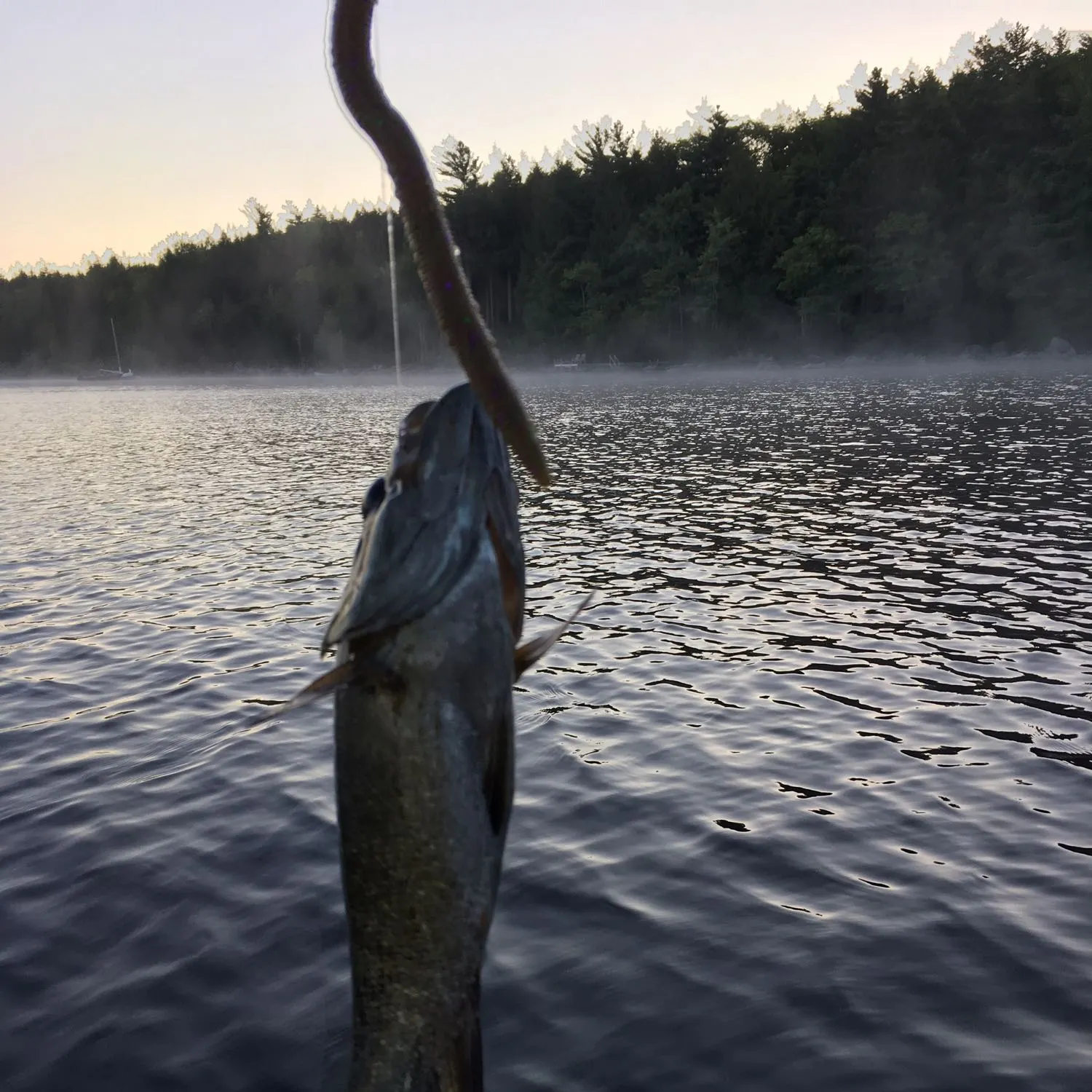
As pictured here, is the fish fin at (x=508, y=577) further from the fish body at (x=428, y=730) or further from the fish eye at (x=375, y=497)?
the fish eye at (x=375, y=497)

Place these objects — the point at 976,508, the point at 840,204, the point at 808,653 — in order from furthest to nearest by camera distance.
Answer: the point at 840,204, the point at 976,508, the point at 808,653

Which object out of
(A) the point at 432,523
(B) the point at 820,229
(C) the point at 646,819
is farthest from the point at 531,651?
(B) the point at 820,229

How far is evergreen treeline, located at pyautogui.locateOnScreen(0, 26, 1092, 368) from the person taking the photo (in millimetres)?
99688

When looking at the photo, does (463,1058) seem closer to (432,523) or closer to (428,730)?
(428,730)

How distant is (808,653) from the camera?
14461 millimetres

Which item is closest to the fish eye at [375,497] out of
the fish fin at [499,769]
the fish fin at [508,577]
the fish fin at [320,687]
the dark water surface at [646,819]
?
the fish fin at [508,577]

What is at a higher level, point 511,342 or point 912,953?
point 511,342

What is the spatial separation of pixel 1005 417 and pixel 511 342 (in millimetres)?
105491

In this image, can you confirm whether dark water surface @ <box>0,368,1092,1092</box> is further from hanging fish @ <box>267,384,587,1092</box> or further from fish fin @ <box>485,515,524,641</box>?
fish fin @ <box>485,515,524,641</box>

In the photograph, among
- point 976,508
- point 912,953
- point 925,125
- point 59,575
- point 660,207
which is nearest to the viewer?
point 912,953

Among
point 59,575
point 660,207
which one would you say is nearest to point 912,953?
point 59,575

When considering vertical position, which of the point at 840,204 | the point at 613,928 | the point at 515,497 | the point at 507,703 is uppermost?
the point at 840,204

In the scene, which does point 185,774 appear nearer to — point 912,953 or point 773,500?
point 912,953

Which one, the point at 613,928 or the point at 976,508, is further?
the point at 976,508
